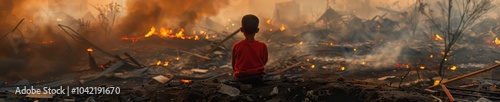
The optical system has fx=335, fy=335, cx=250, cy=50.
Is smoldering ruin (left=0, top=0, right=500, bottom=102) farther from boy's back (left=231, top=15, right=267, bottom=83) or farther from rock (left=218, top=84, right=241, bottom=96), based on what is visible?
boy's back (left=231, top=15, right=267, bottom=83)

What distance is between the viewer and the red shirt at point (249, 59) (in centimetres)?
454

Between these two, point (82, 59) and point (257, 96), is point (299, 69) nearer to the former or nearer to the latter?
point (257, 96)

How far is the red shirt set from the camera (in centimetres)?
454

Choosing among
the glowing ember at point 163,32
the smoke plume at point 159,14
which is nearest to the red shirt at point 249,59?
the glowing ember at point 163,32

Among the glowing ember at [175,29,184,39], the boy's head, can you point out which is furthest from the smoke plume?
the boy's head

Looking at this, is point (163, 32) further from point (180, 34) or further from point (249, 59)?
point (249, 59)

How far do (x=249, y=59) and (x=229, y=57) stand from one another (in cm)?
845

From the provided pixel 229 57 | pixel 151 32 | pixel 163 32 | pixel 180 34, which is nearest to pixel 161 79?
pixel 229 57

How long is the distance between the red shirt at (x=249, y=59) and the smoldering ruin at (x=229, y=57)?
0.64 ft

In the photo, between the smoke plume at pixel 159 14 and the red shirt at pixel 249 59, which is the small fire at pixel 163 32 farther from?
the red shirt at pixel 249 59

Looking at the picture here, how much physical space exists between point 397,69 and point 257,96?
24.7 ft

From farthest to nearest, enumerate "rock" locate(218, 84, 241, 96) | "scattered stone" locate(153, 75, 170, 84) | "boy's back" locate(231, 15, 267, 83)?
"scattered stone" locate(153, 75, 170, 84)
"boy's back" locate(231, 15, 267, 83)
"rock" locate(218, 84, 241, 96)

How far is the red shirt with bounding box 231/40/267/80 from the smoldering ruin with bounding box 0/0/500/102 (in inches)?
7.7

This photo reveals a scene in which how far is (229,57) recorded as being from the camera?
13.0 meters
